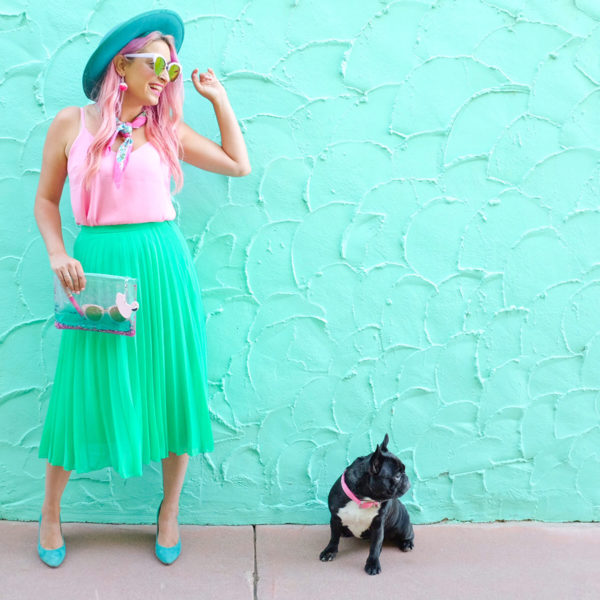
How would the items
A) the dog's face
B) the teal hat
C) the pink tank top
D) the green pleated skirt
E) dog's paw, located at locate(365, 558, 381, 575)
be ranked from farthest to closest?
dog's paw, located at locate(365, 558, 381, 575), the dog's face, the green pleated skirt, the pink tank top, the teal hat

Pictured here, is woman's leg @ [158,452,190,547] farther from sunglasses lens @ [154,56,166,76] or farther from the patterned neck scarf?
sunglasses lens @ [154,56,166,76]

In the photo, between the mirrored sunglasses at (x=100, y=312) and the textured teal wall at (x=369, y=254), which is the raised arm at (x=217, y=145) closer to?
the textured teal wall at (x=369, y=254)

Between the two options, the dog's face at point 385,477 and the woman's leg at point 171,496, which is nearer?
the dog's face at point 385,477

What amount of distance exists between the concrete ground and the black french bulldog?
73mm

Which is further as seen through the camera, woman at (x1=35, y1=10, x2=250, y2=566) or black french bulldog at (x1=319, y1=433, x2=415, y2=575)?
black french bulldog at (x1=319, y1=433, x2=415, y2=575)

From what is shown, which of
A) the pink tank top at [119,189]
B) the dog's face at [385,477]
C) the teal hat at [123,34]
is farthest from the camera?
the dog's face at [385,477]

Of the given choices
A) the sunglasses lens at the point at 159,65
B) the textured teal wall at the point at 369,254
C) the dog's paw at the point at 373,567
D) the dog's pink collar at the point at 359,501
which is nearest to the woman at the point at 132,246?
the sunglasses lens at the point at 159,65

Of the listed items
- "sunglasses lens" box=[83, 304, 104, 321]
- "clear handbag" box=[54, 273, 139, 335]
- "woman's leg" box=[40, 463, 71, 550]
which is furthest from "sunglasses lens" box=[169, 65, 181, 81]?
"woman's leg" box=[40, 463, 71, 550]

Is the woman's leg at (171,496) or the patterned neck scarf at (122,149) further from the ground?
the patterned neck scarf at (122,149)

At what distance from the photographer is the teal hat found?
6.87 ft

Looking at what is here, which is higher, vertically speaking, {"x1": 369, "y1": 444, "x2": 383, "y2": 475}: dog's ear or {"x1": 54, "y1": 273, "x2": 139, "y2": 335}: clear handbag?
{"x1": 54, "y1": 273, "x2": 139, "y2": 335}: clear handbag

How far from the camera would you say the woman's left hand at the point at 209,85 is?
2.30 metres

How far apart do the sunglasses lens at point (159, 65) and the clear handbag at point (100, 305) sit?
0.64 metres

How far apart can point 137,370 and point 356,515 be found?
93 centimetres
